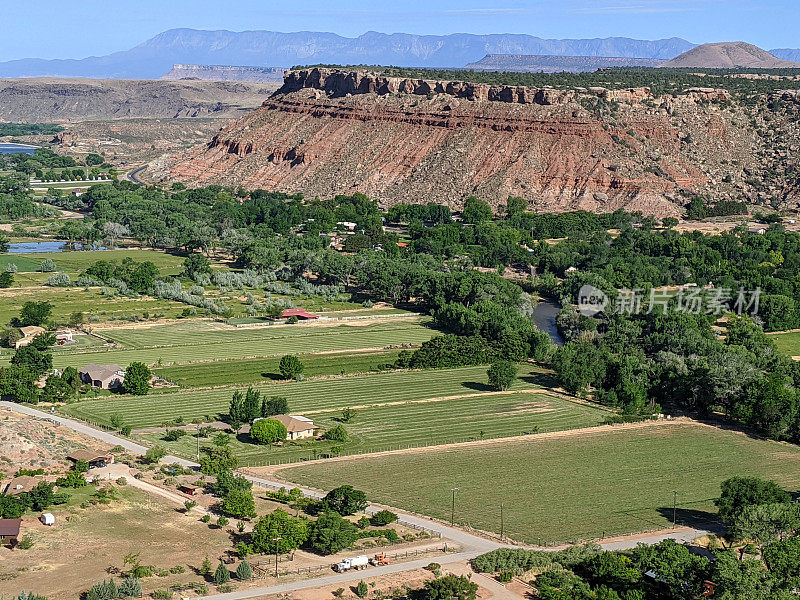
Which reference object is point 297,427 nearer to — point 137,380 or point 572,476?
point 137,380

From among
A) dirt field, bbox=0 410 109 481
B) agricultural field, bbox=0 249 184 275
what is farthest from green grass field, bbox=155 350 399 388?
agricultural field, bbox=0 249 184 275

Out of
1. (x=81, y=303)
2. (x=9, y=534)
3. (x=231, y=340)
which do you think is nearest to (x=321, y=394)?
(x=231, y=340)

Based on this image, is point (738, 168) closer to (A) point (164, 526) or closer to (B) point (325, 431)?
(B) point (325, 431)

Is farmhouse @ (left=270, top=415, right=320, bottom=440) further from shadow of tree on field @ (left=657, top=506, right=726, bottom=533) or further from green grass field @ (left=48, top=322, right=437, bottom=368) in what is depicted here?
shadow of tree on field @ (left=657, top=506, right=726, bottom=533)

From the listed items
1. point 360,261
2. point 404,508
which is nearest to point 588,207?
point 360,261
